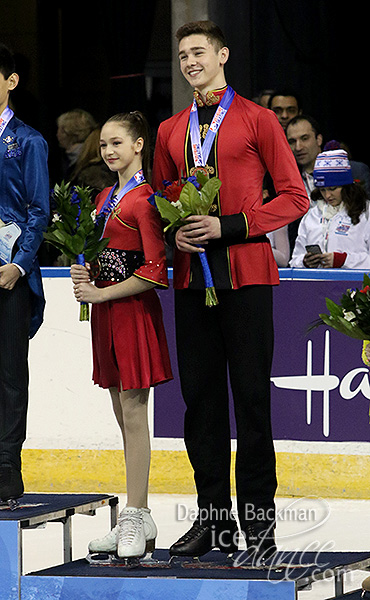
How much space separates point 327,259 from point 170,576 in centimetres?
336

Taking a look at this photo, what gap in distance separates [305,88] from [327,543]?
652 cm

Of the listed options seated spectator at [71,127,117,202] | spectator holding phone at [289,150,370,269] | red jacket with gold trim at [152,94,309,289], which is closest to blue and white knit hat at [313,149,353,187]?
spectator holding phone at [289,150,370,269]

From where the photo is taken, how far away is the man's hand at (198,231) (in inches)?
183

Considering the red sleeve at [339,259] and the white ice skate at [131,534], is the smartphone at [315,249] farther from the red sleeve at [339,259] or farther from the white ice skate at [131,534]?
the white ice skate at [131,534]

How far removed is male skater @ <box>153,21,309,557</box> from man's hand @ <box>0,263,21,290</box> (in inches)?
32.3

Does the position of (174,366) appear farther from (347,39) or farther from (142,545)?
(347,39)

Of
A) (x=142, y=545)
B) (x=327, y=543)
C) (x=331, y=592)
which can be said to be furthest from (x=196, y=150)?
(x=327, y=543)

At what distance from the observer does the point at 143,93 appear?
1129 centimetres

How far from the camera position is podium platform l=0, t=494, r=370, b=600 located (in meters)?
4.59

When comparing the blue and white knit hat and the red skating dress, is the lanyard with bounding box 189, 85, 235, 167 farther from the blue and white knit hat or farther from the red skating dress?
the blue and white knit hat

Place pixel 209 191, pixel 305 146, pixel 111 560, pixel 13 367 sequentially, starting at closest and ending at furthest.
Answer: pixel 209 191, pixel 111 560, pixel 13 367, pixel 305 146

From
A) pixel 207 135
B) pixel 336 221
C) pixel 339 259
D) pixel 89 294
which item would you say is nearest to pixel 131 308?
pixel 89 294

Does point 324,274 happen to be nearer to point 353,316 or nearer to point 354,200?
point 354,200

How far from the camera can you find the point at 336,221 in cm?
781
